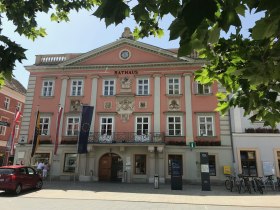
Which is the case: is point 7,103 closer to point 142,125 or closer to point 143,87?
point 143,87

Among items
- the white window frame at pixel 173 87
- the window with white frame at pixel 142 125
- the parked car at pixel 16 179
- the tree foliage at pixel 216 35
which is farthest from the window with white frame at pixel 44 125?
the tree foliage at pixel 216 35

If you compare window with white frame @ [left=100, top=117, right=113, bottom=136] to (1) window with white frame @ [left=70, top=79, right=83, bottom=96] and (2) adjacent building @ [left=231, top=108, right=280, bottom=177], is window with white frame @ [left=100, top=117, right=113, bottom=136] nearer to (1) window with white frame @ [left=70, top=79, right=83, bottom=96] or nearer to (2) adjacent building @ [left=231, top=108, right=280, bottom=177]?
(1) window with white frame @ [left=70, top=79, right=83, bottom=96]

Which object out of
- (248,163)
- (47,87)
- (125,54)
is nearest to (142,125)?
(125,54)

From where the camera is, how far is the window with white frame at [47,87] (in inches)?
1072

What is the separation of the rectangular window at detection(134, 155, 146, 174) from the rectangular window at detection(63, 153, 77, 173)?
5.68 metres

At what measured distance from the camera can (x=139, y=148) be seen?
23.8 metres

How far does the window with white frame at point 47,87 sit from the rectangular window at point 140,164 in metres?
11.0

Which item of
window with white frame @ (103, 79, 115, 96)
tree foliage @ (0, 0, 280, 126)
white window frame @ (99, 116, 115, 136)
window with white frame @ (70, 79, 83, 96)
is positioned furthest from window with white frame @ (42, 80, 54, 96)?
tree foliage @ (0, 0, 280, 126)

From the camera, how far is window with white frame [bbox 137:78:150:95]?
84.5ft

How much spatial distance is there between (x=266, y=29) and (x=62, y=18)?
6.23m

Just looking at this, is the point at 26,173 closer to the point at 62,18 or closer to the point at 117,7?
the point at 62,18

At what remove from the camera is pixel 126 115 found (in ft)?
82.5

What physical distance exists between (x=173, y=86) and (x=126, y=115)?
5.22 metres

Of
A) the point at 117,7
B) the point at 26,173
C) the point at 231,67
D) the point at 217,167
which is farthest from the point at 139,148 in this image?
→ the point at 117,7
